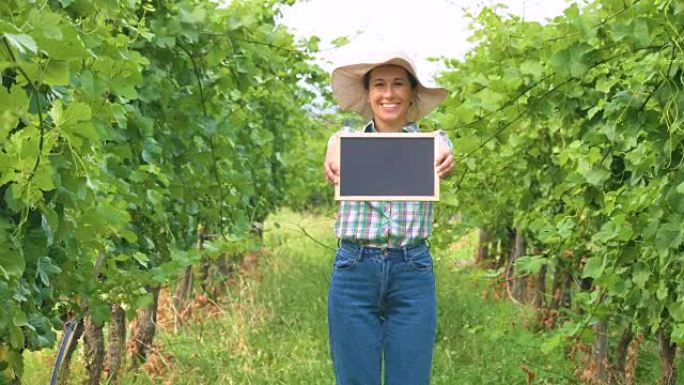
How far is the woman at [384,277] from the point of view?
114 inches

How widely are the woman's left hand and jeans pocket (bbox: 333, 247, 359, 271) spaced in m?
0.37

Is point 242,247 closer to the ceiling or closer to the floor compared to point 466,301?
closer to the ceiling

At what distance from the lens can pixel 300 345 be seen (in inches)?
271

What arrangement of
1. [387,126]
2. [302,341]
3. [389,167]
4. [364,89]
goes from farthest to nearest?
[302,341], [364,89], [387,126], [389,167]

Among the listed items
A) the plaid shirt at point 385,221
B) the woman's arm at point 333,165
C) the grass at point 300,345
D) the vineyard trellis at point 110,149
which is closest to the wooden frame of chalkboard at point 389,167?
the woman's arm at point 333,165

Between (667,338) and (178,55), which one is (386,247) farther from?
(667,338)

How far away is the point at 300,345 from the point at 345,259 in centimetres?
408

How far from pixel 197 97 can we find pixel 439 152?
4.56 ft

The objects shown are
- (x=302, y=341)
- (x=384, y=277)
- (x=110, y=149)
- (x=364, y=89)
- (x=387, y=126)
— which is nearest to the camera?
(x=384, y=277)

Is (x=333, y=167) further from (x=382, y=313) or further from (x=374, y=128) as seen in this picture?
(x=382, y=313)

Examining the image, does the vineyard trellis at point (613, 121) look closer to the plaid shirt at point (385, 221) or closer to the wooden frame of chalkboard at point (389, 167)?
the wooden frame of chalkboard at point (389, 167)

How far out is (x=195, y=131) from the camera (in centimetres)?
386

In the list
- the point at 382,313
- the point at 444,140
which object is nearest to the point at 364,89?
the point at 444,140

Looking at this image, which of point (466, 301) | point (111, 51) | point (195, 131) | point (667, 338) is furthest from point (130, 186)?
point (466, 301)
